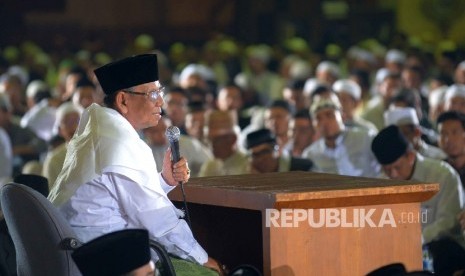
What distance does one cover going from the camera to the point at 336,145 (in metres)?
9.84

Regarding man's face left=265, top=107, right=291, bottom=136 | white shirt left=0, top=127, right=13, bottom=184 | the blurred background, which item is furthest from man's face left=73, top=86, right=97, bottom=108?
the blurred background

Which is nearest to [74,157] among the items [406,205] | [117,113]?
[117,113]

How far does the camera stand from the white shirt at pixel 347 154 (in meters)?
9.52

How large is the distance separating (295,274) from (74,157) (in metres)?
0.99

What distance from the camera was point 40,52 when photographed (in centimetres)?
2122

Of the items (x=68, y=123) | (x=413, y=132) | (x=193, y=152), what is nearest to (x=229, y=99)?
(x=193, y=152)

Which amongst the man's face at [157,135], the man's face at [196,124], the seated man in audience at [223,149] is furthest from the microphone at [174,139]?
the man's face at [196,124]

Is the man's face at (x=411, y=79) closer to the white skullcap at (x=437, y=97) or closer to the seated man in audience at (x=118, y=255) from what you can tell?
the white skullcap at (x=437, y=97)

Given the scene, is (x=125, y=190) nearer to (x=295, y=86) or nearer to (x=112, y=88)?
(x=112, y=88)

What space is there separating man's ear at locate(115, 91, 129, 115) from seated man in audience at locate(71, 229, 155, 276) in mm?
868

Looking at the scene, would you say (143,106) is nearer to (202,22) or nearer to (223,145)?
(223,145)

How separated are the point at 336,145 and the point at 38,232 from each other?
505 centimetres

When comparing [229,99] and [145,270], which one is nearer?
[145,270]

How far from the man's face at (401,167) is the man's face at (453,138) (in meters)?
0.79
